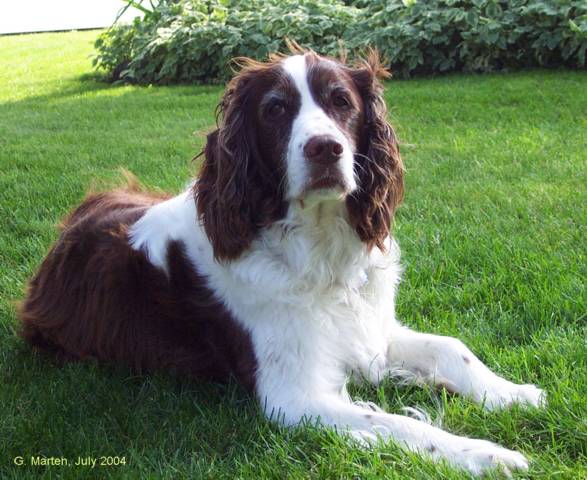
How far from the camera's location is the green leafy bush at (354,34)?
9.28m

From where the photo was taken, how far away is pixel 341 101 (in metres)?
3.09

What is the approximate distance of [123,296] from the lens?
3535 millimetres

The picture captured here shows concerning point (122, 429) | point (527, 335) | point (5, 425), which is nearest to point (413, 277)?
point (527, 335)

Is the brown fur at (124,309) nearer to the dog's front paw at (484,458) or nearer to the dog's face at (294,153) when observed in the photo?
the dog's face at (294,153)

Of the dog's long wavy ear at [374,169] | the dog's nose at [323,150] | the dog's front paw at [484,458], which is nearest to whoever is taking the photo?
the dog's front paw at [484,458]

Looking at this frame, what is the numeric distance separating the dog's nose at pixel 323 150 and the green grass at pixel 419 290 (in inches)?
38.1

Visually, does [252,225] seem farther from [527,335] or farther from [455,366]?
[527,335]

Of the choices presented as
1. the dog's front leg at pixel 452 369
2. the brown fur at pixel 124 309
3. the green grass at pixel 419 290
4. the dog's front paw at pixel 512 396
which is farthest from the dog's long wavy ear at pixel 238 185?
the dog's front paw at pixel 512 396

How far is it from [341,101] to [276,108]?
0.85 feet

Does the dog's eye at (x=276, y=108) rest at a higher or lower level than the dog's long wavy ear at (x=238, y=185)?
higher

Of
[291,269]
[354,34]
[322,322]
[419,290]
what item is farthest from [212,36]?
[322,322]

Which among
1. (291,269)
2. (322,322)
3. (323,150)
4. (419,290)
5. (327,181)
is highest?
(323,150)

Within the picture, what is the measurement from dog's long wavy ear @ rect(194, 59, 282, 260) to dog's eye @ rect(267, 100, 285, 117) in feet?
0.33

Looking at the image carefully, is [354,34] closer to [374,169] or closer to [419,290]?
[419,290]
